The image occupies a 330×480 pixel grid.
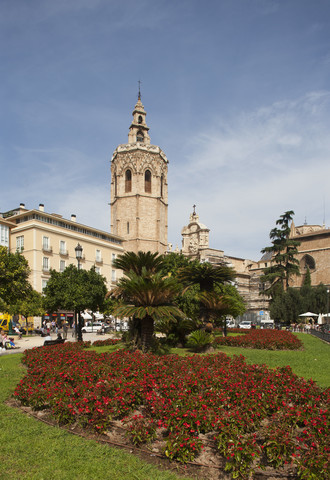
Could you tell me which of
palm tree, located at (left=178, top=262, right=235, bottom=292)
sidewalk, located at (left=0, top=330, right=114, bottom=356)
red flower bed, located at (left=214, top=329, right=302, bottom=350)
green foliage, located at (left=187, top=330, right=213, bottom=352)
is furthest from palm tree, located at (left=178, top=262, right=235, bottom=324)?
sidewalk, located at (left=0, top=330, right=114, bottom=356)

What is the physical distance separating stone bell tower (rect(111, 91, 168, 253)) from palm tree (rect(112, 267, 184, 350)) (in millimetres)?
48101

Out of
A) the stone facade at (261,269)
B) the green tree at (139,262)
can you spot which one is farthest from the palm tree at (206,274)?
the stone facade at (261,269)

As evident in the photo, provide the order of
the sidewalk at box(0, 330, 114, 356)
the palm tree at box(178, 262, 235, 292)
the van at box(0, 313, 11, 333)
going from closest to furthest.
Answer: the palm tree at box(178, 262, 235, 292) → the sidewalk at box(0, 330, 114, 356) → the van at box(0, 313, 11, 333)

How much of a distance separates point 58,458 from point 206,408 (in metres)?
2.14

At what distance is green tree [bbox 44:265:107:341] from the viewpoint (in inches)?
896

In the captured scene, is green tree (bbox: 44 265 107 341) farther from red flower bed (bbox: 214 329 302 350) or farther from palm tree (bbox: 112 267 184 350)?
palm tree (bbox: 112 267 184 350)

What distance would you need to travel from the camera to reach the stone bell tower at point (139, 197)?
207 feet

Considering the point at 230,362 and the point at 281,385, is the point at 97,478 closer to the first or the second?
the point at 281,385

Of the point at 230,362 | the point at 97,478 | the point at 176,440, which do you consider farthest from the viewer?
the point at 230,362

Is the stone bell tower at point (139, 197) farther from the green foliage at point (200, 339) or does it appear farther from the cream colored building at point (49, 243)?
the green foliage at point (200, 339)

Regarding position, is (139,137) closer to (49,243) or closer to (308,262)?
(49,243)

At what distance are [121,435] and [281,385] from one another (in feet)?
9.55

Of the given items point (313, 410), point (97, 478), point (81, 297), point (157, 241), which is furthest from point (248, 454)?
point (157, 241)

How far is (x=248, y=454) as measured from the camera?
15.5ft
